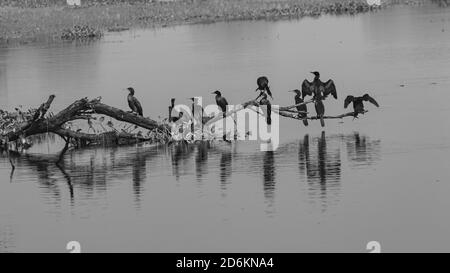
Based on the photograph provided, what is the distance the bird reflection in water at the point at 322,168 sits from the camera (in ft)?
74.4

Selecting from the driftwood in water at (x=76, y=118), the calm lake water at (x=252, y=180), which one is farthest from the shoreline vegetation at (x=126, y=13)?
the driftwood in water at (x=76, y=118)

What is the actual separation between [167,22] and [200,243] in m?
60.2

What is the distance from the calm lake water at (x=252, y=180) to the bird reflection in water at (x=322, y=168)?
0.04m

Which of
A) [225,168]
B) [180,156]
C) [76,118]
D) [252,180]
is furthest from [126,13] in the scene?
[252,180]

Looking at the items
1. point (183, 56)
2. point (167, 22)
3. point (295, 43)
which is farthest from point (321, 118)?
point (167, 22)

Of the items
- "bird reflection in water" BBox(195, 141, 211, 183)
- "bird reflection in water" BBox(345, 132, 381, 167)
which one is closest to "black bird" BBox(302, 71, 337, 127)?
"bird reflection in water" BBox(345, 132, 381, 167)

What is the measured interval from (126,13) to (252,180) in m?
60.2

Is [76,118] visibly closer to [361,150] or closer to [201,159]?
[201,159]

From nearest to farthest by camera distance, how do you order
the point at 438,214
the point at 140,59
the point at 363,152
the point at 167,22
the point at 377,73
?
the point at 438,214 < the point at 363,152 < the point at 377,73 < the point at 140,59 < the point at 167,22

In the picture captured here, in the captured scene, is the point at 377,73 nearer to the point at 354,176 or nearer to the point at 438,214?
the point at 354,176

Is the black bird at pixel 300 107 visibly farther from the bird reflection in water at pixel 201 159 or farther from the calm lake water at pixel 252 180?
the bird reflection in water at pixel 201 159

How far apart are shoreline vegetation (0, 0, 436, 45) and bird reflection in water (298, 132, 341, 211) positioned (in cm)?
4175

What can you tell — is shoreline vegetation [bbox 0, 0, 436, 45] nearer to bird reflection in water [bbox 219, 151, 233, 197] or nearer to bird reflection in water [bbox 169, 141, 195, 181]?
bird reflection in water [bbox 169, 141, 195, 181]
